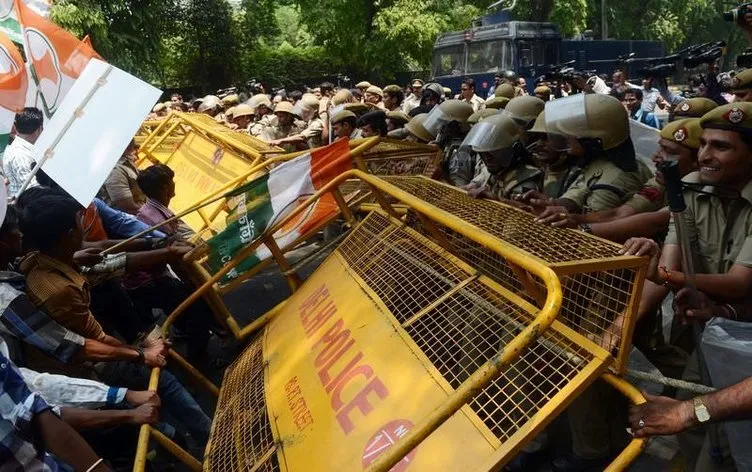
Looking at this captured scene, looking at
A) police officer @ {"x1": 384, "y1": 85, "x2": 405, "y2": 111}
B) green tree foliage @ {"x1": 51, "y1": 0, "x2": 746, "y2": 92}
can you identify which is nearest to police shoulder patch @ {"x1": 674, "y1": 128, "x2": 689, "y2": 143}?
police officer @ {"x1": 384, "y1": 85, "x2": 405, "y2": 111}

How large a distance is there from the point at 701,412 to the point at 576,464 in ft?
4.21

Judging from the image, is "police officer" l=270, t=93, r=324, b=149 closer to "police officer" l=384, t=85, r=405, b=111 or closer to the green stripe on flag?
"police officer" l=384, t=85, r=405, b=111

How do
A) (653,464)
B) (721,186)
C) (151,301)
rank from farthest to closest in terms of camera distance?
(151,301) → (653,464) → (721,186)

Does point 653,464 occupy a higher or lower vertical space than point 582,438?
lower

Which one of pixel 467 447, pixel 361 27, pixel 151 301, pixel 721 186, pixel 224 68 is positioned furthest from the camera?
pixel 224 68

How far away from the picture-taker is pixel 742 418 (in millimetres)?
1671

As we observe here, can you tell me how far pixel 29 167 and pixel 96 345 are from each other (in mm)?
2558

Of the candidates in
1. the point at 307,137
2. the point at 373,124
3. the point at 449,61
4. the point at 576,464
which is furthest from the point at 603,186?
the point at 449,61

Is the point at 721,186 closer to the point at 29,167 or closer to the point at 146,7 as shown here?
the point at 29,167

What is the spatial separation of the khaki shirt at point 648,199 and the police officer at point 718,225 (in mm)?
328

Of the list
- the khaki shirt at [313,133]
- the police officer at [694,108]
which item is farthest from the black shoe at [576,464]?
the khaki shirt at [313,133]

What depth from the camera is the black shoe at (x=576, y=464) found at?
2777mm

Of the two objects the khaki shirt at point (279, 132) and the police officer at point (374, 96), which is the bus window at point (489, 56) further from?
the khaki shirt at point (279, 132)

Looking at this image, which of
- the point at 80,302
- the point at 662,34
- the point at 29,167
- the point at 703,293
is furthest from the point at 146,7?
the point at 662,34
